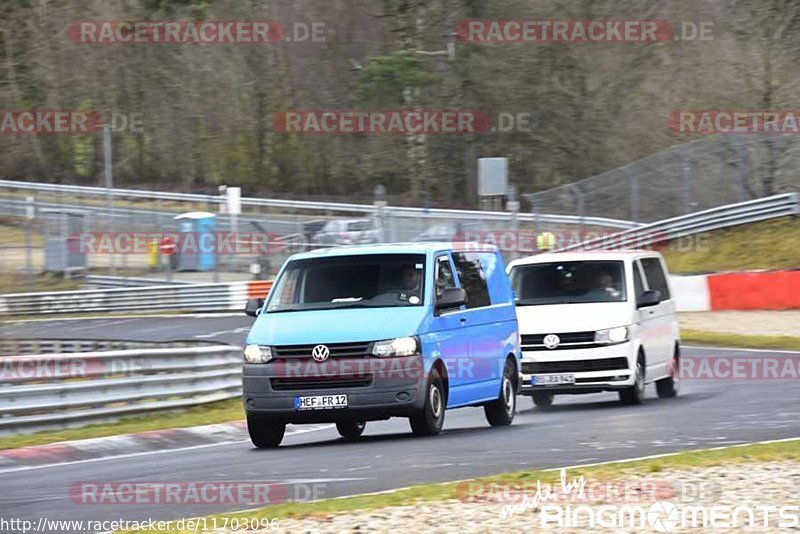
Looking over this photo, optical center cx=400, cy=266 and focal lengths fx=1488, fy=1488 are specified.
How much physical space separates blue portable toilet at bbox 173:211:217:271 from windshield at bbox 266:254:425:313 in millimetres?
27691

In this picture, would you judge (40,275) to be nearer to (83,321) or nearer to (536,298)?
(83,321)

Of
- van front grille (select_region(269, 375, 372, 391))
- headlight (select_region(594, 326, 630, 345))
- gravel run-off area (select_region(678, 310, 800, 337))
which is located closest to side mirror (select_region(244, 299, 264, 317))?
van front grille (select_region(269, 375, 372, 391))

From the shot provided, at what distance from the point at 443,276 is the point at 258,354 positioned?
206cm

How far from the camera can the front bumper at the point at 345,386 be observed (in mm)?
13109

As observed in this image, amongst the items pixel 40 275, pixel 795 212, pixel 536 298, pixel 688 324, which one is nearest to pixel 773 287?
pixel 688 324

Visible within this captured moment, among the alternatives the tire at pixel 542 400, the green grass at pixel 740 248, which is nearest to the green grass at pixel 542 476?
the tire at pixel 542 400

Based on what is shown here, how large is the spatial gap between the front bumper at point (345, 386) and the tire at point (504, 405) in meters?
2.08

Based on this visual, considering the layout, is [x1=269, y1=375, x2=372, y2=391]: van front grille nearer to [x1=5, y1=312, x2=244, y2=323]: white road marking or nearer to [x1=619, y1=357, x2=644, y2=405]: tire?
[x1=619, y1=357, x2=644, y2=405]: tire

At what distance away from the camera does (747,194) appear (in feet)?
142

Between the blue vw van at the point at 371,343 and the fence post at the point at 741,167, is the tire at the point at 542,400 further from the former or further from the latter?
the fence post at the point at 741,167

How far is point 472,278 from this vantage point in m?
15.1

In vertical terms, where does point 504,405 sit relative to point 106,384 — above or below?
below

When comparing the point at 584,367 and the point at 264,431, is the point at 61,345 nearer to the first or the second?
the point at 584,367

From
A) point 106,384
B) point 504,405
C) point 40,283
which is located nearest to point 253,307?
point 504,405
